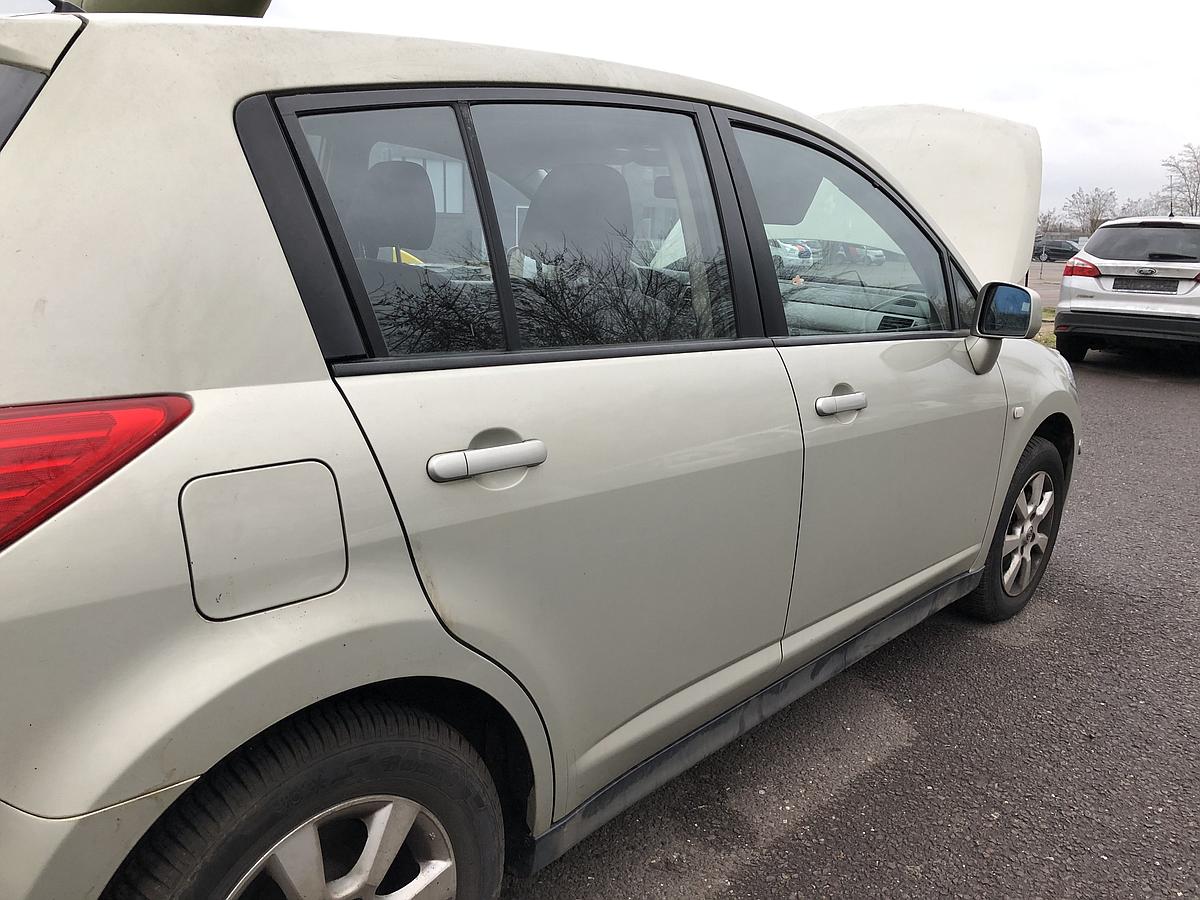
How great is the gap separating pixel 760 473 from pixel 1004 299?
1.26 metres

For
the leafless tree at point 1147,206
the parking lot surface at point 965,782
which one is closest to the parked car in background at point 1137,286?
the parking lot surface at point 965,782

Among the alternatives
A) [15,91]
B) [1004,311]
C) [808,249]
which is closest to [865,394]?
A: [808,249]

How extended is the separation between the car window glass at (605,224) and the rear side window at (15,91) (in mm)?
698

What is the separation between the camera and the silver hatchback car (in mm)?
1078

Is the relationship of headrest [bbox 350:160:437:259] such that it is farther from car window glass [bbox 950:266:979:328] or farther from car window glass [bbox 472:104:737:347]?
car window glass [bbox 950:266:979:328]

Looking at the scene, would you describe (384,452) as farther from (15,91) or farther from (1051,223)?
(1051,223)

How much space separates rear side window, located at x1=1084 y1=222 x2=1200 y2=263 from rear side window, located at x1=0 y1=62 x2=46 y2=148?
398 inches

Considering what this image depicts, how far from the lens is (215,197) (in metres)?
1.23

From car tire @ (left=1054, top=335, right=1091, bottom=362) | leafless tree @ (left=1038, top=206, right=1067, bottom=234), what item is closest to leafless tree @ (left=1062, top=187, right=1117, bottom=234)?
leafless tree @ (left=1038, top=206, right=1067, bottom=234)

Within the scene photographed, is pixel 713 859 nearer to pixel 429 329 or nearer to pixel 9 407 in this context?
pixel 429 329

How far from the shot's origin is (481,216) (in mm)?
1580

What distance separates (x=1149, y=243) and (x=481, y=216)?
956 cm

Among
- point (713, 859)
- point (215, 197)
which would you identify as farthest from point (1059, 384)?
point (215, 197)

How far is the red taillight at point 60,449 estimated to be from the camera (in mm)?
1023
